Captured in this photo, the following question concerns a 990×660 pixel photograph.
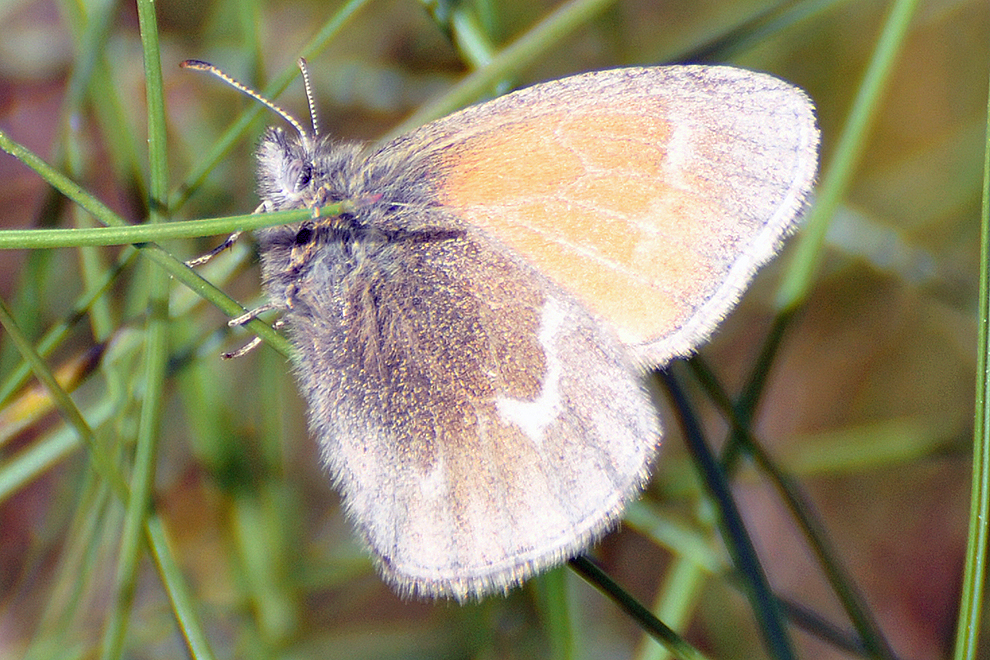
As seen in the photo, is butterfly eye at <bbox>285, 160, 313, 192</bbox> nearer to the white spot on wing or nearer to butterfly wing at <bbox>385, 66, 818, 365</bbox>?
butterfly wing at <bbox>385, 66, 818, 365</bbox>

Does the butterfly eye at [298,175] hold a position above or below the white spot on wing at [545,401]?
above

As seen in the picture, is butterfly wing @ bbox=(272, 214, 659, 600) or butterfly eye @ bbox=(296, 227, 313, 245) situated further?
butterfly eye @ bbox=(296, 227, 313, 245)

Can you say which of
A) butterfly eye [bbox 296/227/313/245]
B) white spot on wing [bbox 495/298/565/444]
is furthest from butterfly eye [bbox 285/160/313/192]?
white spot on wing [bbox 495/298/565/444]

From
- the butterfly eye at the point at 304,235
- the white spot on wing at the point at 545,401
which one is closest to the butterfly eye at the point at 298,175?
the butterfly eye at the point at 304,235

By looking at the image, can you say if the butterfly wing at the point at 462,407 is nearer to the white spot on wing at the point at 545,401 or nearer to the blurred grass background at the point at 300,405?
the white spot on wing at the point at 545,401

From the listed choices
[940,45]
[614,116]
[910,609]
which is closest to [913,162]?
[940,45]

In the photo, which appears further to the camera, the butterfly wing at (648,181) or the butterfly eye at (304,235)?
the butterfly eye at (304,235)

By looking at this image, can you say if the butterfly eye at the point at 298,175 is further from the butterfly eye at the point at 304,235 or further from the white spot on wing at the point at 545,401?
the white spot on wing at the point at 545,401
